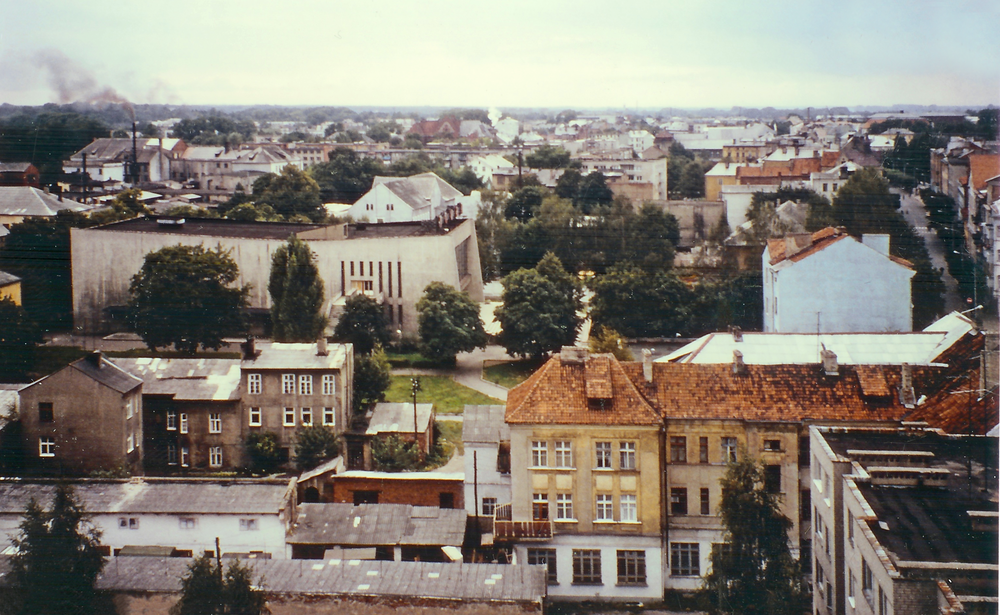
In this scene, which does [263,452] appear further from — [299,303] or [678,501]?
[678,501]

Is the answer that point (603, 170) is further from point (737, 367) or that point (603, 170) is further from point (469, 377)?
point (737, 367)

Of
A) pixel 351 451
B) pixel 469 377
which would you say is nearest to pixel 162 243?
pixel 469 377

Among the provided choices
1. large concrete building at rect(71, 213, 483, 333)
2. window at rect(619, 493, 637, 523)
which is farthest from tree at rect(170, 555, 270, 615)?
large concrete building at rect(71, 213, 483, 333)

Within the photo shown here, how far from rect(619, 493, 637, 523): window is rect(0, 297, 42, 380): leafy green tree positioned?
5.58m

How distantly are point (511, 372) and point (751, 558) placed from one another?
4710 millimetres

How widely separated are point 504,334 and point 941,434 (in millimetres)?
5320

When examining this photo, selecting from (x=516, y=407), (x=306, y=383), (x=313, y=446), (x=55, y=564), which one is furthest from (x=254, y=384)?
(x=55, y=564)

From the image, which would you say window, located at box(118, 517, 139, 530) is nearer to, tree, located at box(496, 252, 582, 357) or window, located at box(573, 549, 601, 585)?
window, located at box(573, 549, 601, 585)

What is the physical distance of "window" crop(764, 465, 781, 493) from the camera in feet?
17.8

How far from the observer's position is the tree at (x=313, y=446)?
22.6 ft

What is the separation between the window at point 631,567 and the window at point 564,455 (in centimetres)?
56

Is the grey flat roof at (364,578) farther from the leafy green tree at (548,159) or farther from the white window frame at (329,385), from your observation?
the leafy green tree at (548,159)

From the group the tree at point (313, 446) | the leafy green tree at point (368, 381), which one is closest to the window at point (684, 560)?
the tree at point (313, 446)

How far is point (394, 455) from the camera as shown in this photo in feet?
22.8
